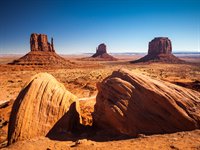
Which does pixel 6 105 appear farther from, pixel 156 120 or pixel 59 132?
pixel 156 120

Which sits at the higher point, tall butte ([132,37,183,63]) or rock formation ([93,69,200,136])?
tall butte ([132,37,183,63])

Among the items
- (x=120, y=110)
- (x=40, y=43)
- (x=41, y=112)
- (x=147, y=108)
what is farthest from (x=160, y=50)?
(x=41, y=112)

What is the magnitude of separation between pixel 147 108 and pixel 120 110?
126cm

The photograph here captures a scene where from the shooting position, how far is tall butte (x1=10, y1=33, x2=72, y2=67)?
70.1m

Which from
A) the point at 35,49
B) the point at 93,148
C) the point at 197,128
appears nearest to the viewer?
the point at 93,148

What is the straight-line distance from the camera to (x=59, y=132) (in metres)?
8.85

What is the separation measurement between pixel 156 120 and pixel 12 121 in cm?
716

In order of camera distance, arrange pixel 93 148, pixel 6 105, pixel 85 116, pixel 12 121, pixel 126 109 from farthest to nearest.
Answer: pixel 6 105
pixel 85 116
pixel 12 121
pixel 126 109
pixel 93 148

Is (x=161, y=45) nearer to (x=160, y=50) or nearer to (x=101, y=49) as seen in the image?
(x=160, y=50)

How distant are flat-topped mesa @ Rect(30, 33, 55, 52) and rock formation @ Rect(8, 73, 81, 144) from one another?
7645 centimetres

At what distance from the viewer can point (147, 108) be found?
26.2 ft

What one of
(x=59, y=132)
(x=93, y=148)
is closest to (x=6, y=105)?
(x=59, y=132)

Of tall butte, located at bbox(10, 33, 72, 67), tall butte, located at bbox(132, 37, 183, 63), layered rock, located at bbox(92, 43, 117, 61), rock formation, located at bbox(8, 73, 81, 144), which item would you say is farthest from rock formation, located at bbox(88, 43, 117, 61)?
rock formation, located at bbox(8, 73, 81, 144)

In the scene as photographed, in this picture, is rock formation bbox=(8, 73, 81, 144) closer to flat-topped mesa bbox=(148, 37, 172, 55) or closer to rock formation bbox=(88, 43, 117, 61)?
flat-topped mesa bbox=(148, 37, 172, 55)
